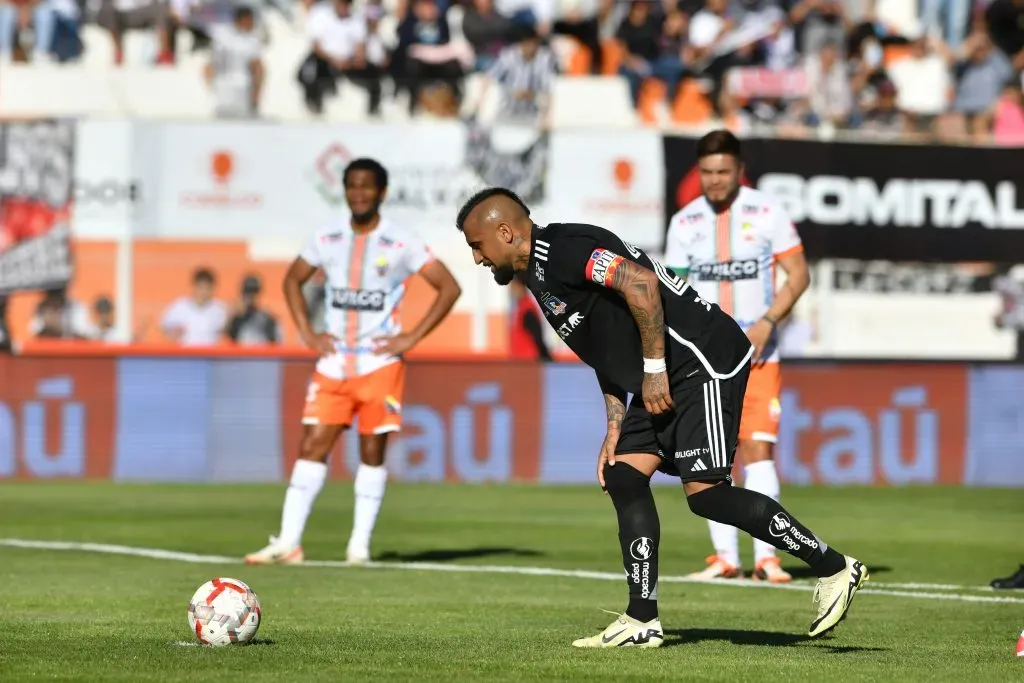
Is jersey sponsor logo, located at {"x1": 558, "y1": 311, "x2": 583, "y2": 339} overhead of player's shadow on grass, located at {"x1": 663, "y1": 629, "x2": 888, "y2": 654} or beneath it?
overhead

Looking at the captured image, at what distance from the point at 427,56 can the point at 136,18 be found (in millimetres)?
4221

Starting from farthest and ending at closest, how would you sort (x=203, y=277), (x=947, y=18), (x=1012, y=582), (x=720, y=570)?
(x=947, y=18) < (x=203, y=277) < (x=720, y=570) < (x=1012, y=582)

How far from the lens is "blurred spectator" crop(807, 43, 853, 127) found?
1021 inches

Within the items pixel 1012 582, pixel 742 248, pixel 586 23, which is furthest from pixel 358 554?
pixel 586 23

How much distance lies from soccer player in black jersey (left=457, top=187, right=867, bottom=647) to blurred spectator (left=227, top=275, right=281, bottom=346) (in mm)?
15423

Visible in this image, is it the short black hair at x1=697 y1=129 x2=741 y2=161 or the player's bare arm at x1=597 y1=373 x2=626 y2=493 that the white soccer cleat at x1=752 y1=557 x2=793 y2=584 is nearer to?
the short black hair at x1=697 y1=129 x2=741 y2=161

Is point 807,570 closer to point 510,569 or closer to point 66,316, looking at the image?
point 510,569

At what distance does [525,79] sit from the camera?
81.8ft

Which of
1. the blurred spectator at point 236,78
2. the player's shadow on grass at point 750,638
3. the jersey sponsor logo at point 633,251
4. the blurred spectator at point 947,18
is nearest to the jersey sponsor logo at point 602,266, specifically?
→ the jersey sponsor logo at point 633,251

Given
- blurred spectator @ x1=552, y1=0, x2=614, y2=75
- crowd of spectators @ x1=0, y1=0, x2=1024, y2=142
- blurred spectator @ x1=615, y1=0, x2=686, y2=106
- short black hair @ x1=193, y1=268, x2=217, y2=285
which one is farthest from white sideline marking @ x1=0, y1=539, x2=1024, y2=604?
blurred spectator @ x1=552, y1=0, x2=614, y2=75

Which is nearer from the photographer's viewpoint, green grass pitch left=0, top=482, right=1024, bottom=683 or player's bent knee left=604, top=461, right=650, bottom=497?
green grass pitch left=0, top=482, right=1024, bottom=683

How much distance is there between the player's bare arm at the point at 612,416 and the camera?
7793 millimetres

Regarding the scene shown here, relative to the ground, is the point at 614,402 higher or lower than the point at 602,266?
lower

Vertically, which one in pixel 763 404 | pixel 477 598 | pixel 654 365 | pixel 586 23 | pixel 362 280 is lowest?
pixel 477 598
